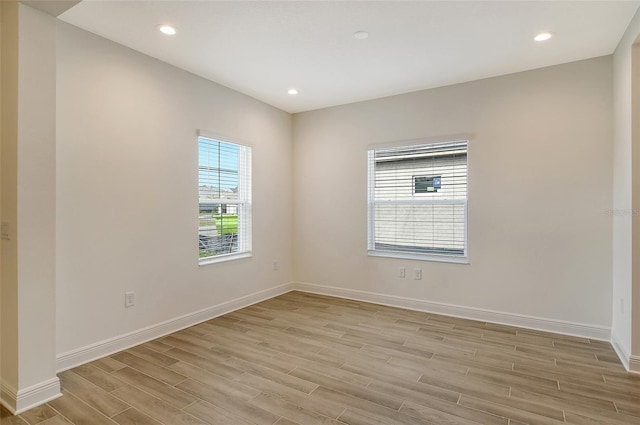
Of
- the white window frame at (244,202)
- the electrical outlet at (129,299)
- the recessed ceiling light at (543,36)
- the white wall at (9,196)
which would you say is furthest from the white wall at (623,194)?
the white wall at (9,196)

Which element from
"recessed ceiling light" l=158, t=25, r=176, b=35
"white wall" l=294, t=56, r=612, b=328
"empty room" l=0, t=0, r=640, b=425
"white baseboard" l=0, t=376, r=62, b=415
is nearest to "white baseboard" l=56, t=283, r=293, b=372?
"empty room" l=0, t=0, r=640, b=425

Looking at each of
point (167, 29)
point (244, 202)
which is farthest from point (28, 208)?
point (244, 202)

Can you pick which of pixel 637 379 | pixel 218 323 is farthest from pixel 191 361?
pixel 637 379

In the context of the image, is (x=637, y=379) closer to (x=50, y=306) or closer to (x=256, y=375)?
(x=256, y=375)

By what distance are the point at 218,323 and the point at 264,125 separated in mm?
2620

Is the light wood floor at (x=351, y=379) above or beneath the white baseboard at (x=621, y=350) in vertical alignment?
beneath

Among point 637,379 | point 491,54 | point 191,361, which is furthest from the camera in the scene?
point 491,54

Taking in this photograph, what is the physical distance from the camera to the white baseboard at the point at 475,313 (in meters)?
3.35

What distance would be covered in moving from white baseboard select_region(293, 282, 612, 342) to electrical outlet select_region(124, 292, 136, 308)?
2510 mm

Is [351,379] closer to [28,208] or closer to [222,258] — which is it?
[222,258]

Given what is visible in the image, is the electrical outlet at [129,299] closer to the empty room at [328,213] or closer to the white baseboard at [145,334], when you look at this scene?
the empty room at [328,213]

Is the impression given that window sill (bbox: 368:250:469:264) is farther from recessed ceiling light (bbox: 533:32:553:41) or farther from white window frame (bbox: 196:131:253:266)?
recessed ceiling light (bbox: 533:32:553:41)

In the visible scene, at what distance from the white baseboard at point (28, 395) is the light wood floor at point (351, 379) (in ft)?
0.18

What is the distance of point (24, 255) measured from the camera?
2152 millimetres
